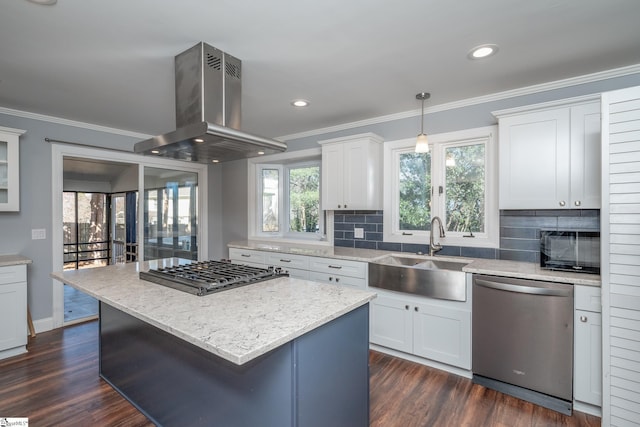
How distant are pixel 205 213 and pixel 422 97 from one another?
3.65 m

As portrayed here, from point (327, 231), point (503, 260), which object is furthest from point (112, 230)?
point (503, 260)

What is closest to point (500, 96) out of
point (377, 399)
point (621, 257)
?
point (621, 257)

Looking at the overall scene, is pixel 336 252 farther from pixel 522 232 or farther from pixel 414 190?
pixel 522 232

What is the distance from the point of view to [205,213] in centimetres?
498

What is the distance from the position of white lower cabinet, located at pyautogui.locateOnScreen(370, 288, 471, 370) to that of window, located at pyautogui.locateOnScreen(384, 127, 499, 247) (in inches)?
29.9

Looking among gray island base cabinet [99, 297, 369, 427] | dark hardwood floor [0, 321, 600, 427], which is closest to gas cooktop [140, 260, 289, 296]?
gray island base cabinet [99, 297, 369, 427]

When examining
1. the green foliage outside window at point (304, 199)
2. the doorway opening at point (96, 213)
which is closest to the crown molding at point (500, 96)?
the green foliage outside window at point (304, 199)

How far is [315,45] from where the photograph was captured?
1.99 m

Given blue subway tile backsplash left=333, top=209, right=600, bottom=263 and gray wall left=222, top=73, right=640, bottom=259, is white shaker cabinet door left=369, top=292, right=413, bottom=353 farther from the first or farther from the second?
gray wall left=222, top=73, right=640, bottom=259

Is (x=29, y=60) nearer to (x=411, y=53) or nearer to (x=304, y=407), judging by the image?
(x=411, y=53)

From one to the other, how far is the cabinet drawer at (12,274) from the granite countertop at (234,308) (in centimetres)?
126

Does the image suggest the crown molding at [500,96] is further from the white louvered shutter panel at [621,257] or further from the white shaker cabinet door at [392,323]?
the white shaker cabinet door at [392,323]

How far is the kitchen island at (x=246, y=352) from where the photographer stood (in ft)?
4.12

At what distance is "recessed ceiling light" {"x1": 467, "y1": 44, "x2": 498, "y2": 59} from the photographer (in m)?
2.00
